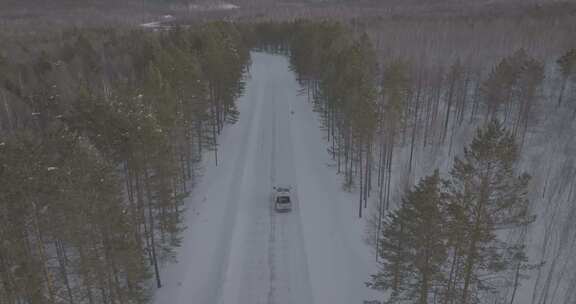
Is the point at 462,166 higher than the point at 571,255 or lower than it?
higher

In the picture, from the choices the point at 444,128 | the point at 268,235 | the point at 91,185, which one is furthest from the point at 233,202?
the point at 444,128

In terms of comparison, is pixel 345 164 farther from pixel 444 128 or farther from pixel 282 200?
pixel 444 128

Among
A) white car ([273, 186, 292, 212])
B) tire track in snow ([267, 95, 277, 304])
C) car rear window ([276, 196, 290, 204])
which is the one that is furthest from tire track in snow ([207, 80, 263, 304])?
car rear window ([276, 196, 290, 204])

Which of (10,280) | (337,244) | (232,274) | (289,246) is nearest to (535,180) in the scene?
(337,244)

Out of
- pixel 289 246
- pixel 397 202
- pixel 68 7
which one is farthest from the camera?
pixel 68 7

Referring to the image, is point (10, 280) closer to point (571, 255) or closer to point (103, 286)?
point (103, 286)

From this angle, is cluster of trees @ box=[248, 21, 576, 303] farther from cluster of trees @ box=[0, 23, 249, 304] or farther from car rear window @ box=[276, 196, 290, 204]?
cluster of trees @ box=[0, 23, 249, 304]

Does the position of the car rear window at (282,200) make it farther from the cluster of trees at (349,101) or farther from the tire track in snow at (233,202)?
the cluster of trees at (349,101)
